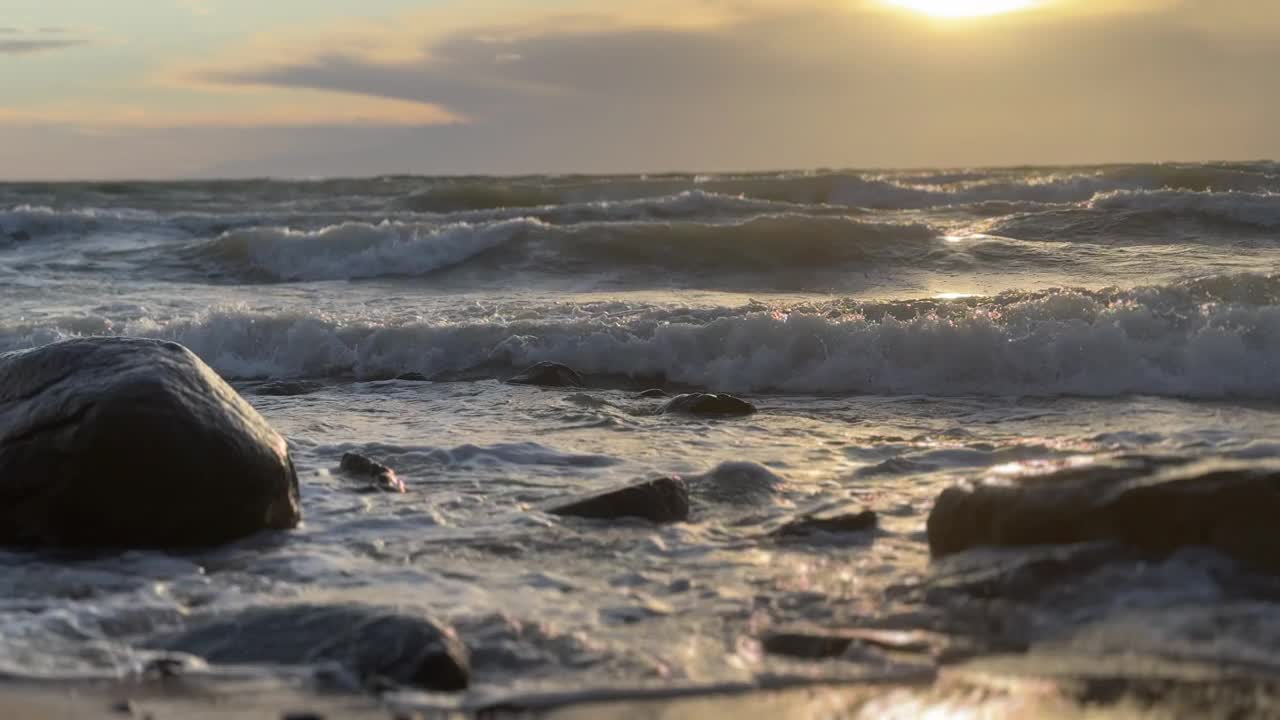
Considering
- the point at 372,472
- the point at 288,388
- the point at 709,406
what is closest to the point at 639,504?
the point at 372,472

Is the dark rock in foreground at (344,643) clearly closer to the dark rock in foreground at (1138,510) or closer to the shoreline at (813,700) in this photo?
the shoreline at (813,700)

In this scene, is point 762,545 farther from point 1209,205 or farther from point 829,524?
point 1209,205

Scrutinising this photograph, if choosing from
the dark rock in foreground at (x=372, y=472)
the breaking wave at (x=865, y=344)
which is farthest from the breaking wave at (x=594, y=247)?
the dark rock in foreground at (x=372, y=472)

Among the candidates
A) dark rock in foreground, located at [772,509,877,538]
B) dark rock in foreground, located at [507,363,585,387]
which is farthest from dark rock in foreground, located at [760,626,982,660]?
dark rock in foreground, located at [507,363,585,387]

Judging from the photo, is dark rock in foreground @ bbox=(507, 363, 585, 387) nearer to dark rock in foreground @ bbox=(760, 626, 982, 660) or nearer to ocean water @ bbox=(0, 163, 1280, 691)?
ocean water @ bbox=(0, 163, 1280, 691)

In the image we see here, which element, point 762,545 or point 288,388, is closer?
point 762,545

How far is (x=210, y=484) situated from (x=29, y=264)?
14.0 m

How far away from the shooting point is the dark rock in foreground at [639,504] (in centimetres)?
478

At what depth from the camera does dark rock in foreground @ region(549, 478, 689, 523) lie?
4.78 metres

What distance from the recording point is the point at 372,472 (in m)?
5.60

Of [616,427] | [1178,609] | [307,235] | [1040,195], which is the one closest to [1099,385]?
[616,427]

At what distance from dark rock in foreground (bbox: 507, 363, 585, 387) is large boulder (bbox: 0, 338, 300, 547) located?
339 cm

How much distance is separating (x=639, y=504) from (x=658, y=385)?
3797 millimetres

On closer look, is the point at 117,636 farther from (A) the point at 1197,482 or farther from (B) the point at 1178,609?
(A) the point at 1197,482
